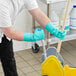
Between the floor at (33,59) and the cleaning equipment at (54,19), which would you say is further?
the cleaning equipment at (54,19)

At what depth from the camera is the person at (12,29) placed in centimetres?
143

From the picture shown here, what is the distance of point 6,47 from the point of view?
1.69 meters

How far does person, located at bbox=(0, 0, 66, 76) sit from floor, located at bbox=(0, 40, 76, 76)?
0.52 m

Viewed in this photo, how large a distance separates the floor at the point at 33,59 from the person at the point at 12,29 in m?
0.52

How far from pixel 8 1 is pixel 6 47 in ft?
1.20

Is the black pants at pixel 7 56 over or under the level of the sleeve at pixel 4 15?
under

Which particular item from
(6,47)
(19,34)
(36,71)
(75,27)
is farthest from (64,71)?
(75,27)

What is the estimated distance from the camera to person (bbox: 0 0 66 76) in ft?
4.68

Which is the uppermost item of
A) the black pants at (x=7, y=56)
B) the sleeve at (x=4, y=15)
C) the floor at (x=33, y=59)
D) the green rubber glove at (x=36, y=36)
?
the sleeve at (x=4, y=15)

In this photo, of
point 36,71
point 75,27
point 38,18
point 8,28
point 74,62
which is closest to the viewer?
point 8,28

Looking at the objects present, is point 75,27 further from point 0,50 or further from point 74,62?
point 0,50

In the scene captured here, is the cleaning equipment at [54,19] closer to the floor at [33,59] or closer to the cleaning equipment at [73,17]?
the cleaning equipment at [73,17]

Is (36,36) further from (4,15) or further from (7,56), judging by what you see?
(7,56)

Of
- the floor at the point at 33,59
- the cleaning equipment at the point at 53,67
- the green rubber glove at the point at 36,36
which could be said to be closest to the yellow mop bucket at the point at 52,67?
the cleaning equipment at the point at 53,67
